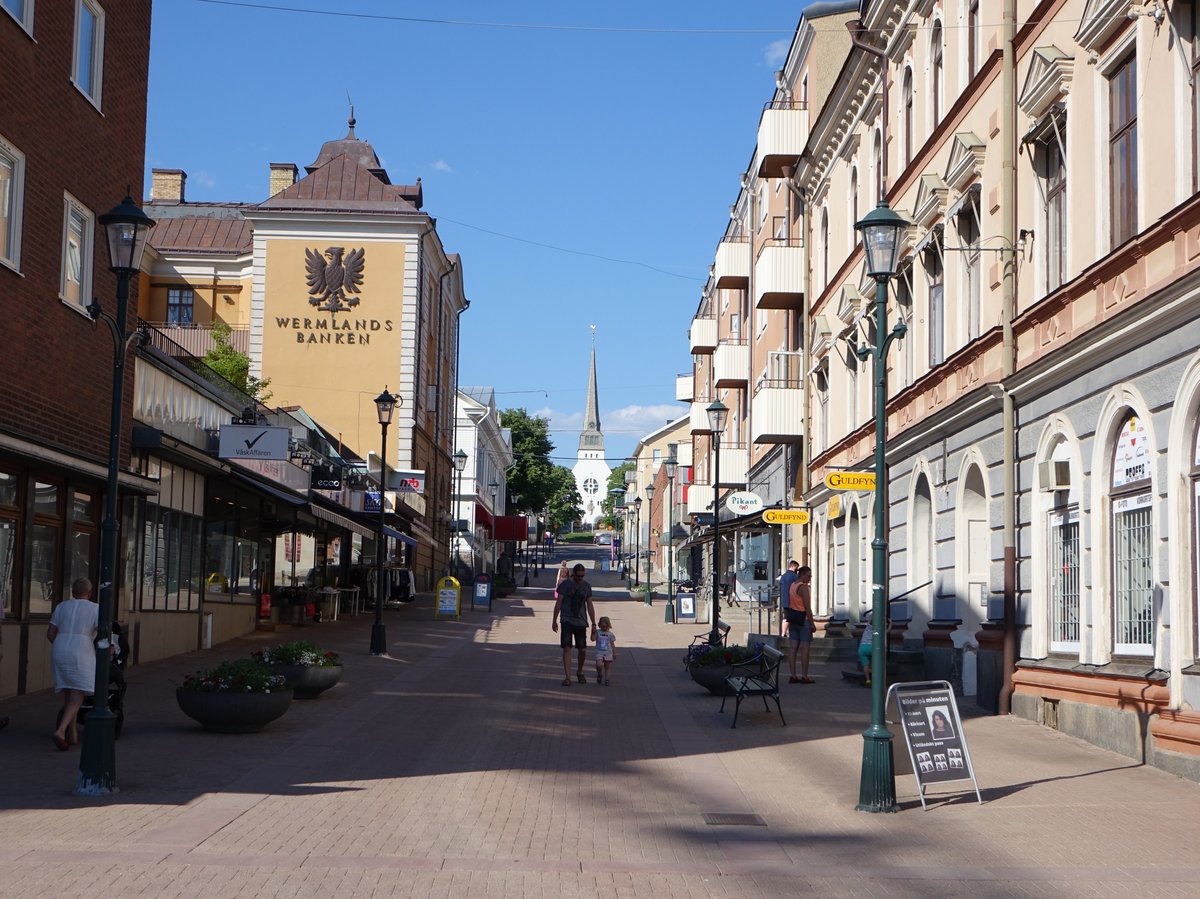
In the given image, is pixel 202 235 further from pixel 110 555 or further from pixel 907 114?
pixel 110 555

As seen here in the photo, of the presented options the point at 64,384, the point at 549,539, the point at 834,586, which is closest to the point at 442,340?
the point at 834,586


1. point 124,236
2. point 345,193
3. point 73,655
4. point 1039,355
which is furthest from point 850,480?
point 345,193

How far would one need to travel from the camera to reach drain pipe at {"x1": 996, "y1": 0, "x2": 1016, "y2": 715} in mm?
17828

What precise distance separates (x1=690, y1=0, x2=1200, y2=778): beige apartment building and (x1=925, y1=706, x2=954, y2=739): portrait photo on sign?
2.20m

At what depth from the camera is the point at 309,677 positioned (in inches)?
705

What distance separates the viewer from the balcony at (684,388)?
6354 centimetres

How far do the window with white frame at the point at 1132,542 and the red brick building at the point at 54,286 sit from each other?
11.9 metres

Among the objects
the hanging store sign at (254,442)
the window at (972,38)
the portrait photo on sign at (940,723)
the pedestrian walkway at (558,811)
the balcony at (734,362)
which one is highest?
the window at (972,38)

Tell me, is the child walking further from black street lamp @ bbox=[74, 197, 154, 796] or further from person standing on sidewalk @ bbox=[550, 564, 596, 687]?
black street lamp @ bbox=[74, 197, 154, 796]

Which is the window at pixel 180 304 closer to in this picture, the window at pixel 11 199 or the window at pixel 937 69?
the window at pixel 937 69

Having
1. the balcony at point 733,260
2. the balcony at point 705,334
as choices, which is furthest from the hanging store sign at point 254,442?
the balcony at point 705,334

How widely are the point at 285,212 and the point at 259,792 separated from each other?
4076cm

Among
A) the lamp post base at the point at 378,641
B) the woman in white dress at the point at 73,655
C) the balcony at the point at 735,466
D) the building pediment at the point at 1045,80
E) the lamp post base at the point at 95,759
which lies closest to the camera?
the lamp post base at the point at 95,759

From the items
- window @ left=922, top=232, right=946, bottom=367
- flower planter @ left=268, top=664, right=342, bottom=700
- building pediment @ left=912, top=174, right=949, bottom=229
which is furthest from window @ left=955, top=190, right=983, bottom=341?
flower planter @ left=268, top=664, right=342, bottom=700
